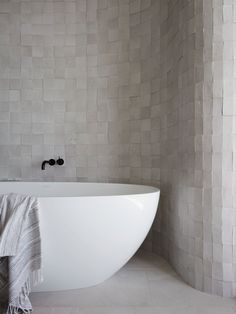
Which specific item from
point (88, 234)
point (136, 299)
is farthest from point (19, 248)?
point (136, 299)

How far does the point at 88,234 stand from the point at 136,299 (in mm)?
502

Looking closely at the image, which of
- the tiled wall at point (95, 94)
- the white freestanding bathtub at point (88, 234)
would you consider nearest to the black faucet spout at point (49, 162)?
the tiled wall at point (95, 94)

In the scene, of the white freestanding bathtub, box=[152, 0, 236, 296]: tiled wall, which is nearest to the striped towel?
the white freestanding bathtub

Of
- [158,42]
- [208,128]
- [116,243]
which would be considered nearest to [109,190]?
[116,243]

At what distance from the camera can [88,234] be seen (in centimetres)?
171

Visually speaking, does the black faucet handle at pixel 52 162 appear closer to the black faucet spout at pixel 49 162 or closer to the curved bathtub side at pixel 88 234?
the black faucet spout at pixel 49 162

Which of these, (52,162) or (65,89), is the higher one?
(65,89)

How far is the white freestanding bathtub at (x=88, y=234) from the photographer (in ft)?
5.41

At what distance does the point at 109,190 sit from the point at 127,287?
830 mm

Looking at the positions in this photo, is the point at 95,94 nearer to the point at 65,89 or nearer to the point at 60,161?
the point at 65,89

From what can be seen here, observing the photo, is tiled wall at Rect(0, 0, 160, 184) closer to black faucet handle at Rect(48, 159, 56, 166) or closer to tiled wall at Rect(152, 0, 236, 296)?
black faucet handle at Rect(48, 159, 56, 166)

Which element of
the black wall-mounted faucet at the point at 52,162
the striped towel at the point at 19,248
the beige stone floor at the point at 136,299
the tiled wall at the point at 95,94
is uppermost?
the tiled wall at the point at 95,94

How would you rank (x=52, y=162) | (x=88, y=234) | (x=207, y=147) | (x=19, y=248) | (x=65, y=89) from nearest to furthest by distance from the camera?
(x=19, y=248)
(x=88, y=234)
(x=207, y=147)
(x=52, y=162)
(x=65, y=89)

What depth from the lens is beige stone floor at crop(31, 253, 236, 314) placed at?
1.68m
